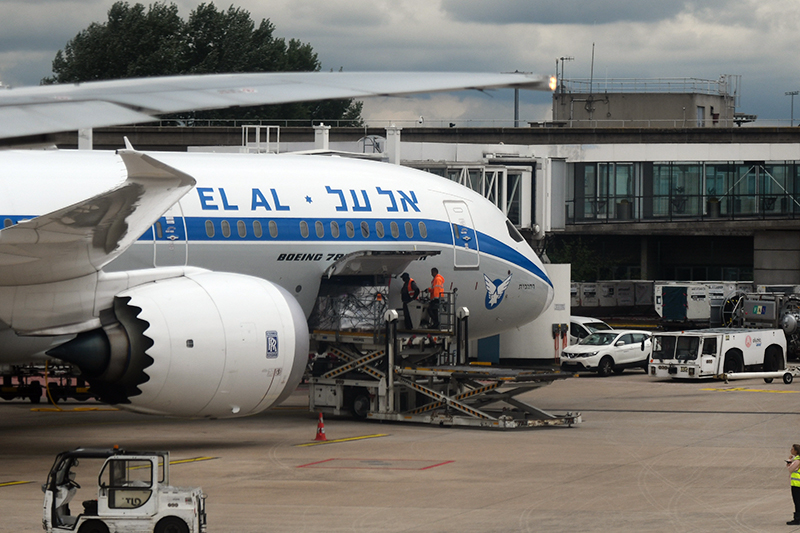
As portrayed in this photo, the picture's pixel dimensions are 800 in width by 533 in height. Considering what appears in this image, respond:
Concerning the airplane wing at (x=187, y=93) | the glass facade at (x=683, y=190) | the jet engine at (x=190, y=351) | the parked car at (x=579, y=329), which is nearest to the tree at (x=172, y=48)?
the glass facade at (x=683, y=190)

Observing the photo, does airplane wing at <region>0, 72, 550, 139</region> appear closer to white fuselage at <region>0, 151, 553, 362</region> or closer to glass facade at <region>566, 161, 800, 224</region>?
white fuselage at <region>0, 151, 553, 362</region>

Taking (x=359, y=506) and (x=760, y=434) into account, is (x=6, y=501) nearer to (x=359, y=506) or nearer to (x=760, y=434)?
(x=359, y=506)

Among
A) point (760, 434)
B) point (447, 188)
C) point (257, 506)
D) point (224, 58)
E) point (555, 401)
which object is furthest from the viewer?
point (224, 58)

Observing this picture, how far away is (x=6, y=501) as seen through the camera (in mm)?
15578

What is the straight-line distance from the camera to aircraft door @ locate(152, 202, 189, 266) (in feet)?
70.9

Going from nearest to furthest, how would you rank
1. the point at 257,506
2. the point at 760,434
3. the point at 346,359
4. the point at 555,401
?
the point at 257,506 < the point at 760,434 < the point at 346,359 < the point at 555,401

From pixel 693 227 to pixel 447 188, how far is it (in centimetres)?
4139

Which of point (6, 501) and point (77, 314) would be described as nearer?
point (6, 501)

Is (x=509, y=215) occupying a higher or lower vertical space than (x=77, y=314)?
higher

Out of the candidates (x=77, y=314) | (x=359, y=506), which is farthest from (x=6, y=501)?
(x=359, y=506)

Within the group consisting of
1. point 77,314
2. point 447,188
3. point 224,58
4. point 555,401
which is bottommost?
point 555,401

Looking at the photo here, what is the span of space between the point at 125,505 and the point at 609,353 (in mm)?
27356

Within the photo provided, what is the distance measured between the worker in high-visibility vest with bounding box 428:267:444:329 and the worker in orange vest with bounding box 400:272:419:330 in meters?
0.38

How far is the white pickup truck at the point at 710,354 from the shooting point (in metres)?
35.2
